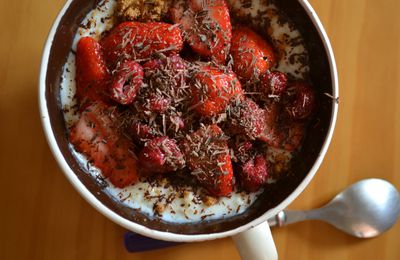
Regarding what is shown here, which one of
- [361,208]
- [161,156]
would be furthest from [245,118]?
[361,208]

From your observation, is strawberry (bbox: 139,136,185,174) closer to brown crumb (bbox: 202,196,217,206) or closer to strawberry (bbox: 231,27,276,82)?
brown crumb (bbox: 202,196,217,206)

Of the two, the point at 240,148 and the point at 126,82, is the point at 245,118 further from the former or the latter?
the point at 126,82

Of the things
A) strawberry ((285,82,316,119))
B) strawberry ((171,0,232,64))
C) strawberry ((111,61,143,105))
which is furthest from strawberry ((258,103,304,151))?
strawberry ((111,61,143,105))

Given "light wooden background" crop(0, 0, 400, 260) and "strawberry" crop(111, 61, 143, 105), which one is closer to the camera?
"strawberry" crop(111, 61, 143, 105)

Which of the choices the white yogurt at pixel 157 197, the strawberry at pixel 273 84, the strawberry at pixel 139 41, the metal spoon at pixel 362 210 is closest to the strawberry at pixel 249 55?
the strawberry at pixel 273 84

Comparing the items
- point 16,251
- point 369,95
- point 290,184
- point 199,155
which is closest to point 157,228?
point 199,155
